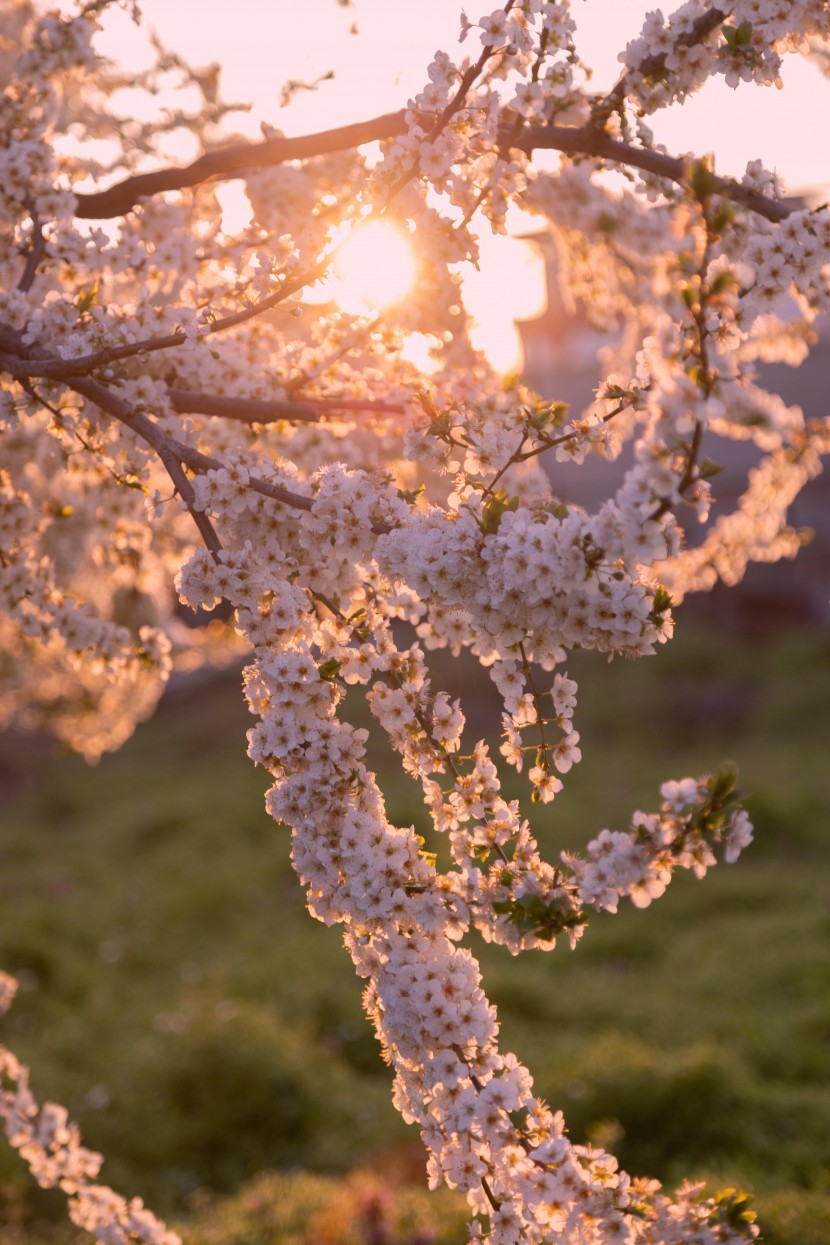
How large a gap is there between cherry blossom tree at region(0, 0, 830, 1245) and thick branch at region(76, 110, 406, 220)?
14mm

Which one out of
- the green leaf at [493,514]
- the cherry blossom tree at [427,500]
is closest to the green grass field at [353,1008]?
the cherry blossom tree at [427,500]

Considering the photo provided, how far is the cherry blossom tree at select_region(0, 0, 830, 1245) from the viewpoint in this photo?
2781 millimetres

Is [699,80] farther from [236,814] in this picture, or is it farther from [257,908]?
[236,814]

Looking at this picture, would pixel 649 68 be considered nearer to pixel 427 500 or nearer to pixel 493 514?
pixel 427 500

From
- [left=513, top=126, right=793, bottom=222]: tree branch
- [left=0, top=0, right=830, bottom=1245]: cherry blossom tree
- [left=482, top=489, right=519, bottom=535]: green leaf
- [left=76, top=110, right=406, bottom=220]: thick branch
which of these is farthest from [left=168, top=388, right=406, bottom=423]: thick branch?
[left=482, top=489, right=519, bottom=535]: green leaf

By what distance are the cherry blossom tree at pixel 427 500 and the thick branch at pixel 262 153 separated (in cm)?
1

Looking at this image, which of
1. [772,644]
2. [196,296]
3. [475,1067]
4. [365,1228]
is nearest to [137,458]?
[196,296]

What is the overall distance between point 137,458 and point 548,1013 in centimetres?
803

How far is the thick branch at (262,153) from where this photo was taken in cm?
417

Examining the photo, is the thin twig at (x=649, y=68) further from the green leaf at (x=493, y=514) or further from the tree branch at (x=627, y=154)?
the green leaf at (x=493, y=514)

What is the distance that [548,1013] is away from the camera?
34.4 feet

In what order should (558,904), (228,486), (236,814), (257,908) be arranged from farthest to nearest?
(236,814) → (257,908) → (228,486) → (558,904)

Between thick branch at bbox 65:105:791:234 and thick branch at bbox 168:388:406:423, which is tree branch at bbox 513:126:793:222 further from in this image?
thick branch at bbox 168:388:406:423

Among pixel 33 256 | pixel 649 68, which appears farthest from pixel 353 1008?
pixel 649 68
